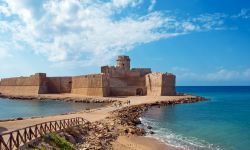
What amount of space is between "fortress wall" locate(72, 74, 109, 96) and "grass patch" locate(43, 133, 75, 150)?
36754 millimetres

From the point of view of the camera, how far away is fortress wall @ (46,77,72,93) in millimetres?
59469

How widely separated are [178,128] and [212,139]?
411 cm

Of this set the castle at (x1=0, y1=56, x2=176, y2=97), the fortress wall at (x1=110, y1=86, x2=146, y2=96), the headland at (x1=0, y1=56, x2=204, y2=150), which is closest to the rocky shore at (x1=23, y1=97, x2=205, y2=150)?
the headland at (x1=0, y1=56, x2=204, y2=150)

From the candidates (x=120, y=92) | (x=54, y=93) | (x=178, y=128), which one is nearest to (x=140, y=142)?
(x=178, y=128)

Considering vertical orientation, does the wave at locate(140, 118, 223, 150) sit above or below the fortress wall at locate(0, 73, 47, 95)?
below

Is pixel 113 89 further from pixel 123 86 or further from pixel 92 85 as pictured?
pixel 92 85

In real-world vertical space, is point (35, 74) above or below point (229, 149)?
above

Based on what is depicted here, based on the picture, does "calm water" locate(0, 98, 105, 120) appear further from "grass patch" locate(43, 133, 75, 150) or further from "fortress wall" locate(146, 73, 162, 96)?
"grass patch" locate(43, 133, 75, 150)

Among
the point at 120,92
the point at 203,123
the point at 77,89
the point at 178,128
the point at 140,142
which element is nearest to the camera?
the point at 140,142

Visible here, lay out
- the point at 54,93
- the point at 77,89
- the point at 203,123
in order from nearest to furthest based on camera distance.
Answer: the point at 203,123 → the point at 77,89 → the point at 54,93

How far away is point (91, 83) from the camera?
52.6 meters

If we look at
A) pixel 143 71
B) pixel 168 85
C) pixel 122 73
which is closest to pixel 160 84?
pixel 168 85

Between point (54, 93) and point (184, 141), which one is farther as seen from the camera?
point (54, 93)

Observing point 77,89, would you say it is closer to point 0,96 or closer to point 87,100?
point 87,100
